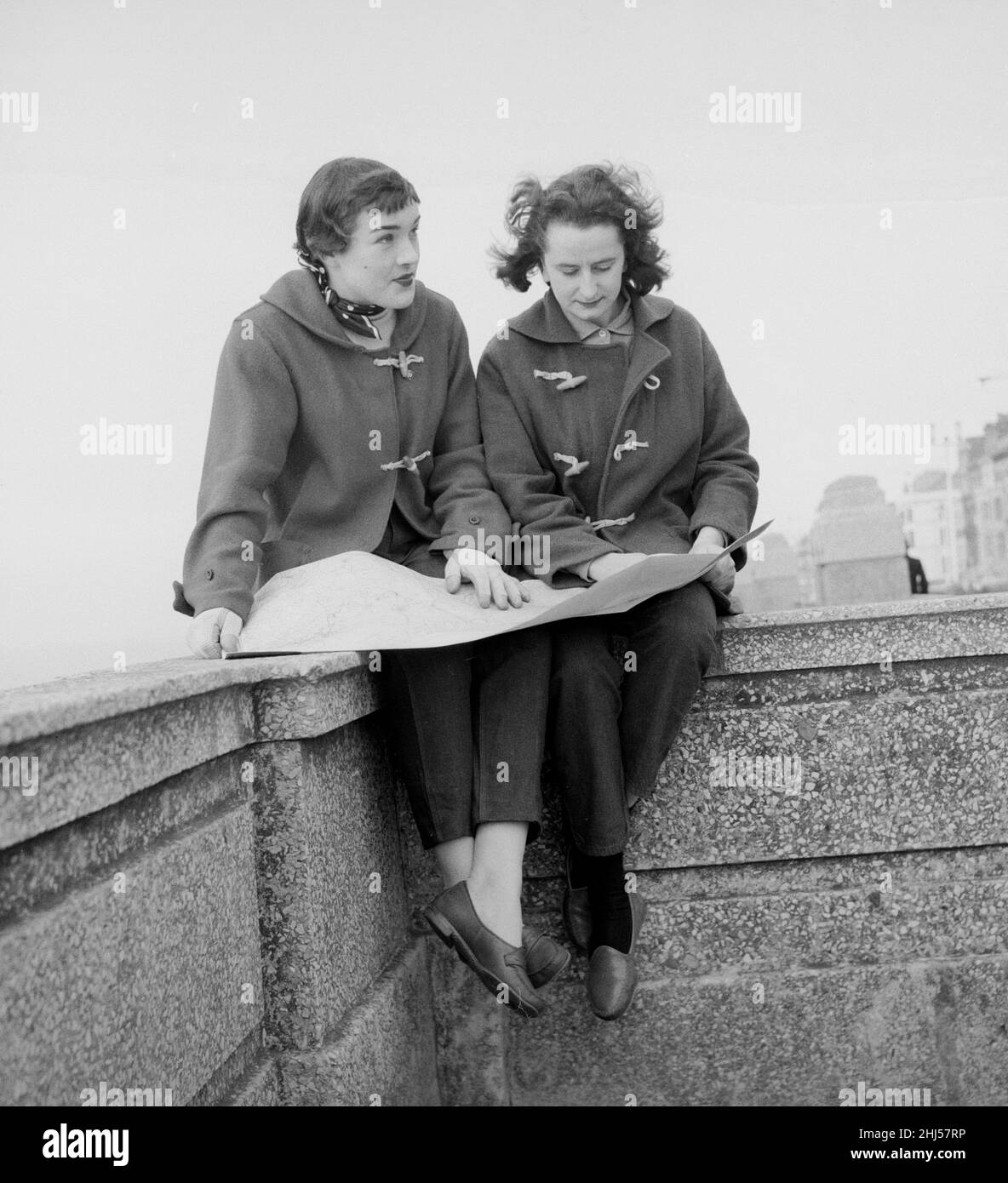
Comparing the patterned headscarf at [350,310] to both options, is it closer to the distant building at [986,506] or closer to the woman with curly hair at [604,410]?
the woman with curly hair at [604,410]

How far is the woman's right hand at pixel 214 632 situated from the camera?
217 centimetres

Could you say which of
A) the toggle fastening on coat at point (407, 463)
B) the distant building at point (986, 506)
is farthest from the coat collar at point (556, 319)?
the distant building at point (986, 506)

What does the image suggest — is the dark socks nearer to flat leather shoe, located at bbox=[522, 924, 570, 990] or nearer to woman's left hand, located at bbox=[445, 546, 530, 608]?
flat leather shoe, located at bbox=[522, 924, 570, 990]

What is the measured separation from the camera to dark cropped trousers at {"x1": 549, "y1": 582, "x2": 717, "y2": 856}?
231 centimetres

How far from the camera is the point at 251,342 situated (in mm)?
2521

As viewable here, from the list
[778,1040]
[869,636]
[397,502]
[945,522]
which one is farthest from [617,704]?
[945,522]

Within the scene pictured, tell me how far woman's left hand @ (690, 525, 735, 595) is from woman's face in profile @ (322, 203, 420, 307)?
0.82 metres

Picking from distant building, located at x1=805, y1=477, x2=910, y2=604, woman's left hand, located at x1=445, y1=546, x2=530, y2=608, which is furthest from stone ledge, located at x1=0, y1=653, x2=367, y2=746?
distant building, located at x1=805, y1=477, x2=910, y2=604

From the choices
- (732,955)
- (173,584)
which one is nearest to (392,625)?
(173,584)

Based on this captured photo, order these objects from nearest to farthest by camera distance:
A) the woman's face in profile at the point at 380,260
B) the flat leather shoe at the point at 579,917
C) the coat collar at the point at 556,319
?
1. the flat leather shoe at the point at 579,917
2. the woman's face in profile at the point at 380,260
3. the coat collar at the point at 556,319

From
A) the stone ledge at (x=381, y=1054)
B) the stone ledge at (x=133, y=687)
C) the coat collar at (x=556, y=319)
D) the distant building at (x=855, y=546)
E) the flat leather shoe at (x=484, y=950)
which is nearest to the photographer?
the stone ledge at (x=133, y=687)

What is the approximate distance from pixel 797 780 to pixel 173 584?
1327 mm

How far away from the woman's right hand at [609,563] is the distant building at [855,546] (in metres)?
9.65

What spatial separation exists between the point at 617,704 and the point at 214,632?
0.77 meters
